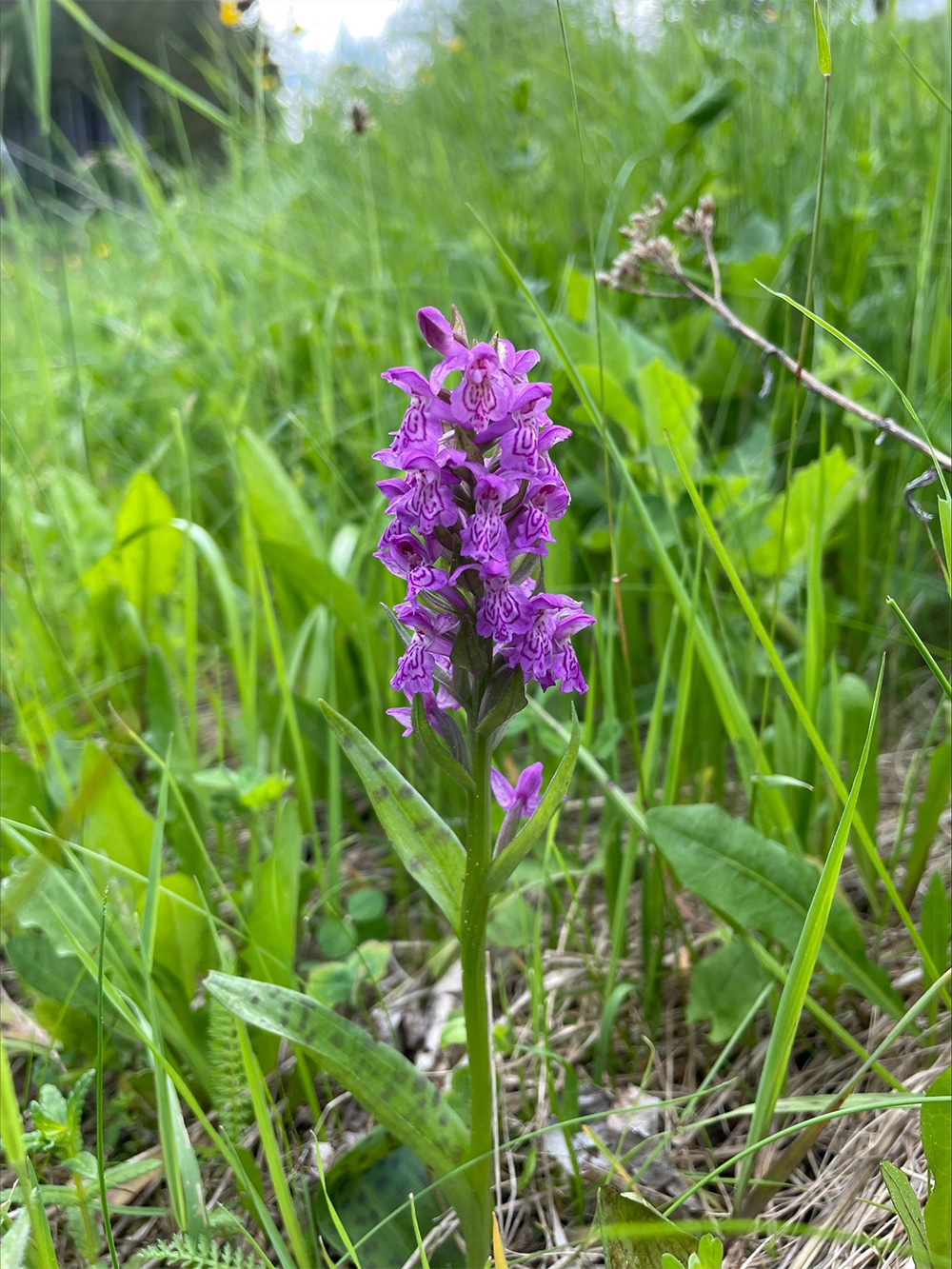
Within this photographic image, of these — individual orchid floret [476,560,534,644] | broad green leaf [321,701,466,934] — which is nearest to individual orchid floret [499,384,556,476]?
individual orchid floret [476,560,534,644]

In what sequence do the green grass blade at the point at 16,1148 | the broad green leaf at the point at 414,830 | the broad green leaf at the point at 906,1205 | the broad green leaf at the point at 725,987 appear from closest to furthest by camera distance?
1. the green grass blade at the point at 16,1148
2. the broad green leaf at the point at 906,1205
3. the broad green leaf at the point at 414,830
4. the broad green leaf at the point at 725,987

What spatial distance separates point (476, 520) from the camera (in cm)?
105

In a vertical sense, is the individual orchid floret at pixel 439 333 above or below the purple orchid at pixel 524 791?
above

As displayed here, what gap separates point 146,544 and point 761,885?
1734mm

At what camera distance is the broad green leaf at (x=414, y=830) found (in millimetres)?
1201

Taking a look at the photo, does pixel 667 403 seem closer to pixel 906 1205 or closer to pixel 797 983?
pixel 797 983

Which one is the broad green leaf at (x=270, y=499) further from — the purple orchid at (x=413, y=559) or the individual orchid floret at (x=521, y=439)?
the individual orchid floret at (x=521, y=439)

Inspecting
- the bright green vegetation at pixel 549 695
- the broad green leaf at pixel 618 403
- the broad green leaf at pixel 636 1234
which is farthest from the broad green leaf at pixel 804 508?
the broad green leaf at pixel 636 1234

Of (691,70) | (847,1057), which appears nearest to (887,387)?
(847,1057)

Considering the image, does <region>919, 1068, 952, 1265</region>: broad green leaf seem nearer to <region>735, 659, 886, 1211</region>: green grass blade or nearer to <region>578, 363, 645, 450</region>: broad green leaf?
<region>735, 659, 886, 1211</region>: green grass blade

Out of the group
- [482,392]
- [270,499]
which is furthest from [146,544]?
[482,392]

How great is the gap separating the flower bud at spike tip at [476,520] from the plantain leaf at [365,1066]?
413 mm

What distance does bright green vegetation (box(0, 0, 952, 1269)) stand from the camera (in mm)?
1340

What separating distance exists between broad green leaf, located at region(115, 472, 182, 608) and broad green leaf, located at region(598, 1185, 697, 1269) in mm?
1817
